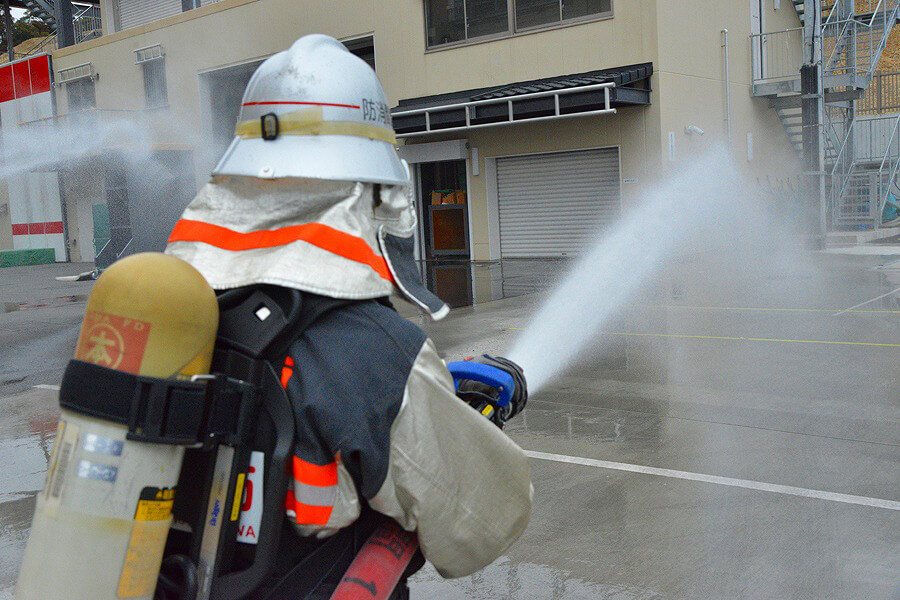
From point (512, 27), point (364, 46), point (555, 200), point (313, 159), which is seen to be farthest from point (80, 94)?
point (313, 159)

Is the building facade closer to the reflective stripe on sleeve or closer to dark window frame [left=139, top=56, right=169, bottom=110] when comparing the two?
dark window frame [left=139, top=56, right=169, bottom=110]

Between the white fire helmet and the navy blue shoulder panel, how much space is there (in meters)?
0.32

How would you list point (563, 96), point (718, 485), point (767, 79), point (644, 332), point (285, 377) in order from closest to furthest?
point (285, 377), point (718, 485), point (644, 332), point (563, 96), point (767, 79)

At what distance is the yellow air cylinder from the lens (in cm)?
144

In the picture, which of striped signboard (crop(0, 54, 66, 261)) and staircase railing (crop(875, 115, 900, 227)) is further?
striped signboard (crop(0, 54, 66, 261))

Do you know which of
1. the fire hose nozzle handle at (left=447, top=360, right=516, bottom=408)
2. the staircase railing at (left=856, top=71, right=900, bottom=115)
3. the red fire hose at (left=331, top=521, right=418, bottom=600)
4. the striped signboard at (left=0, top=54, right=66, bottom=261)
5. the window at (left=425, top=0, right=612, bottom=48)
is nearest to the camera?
the red fire hose at (left=331, top=521, right=418, bottom=600)

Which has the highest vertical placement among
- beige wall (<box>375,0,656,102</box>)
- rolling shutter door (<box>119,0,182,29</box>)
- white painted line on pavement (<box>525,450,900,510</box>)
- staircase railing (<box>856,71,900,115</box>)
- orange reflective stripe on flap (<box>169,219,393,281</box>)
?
rolling shutter door (<box>119,0,182,29</box>)

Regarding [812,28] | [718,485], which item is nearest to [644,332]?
[718,485]

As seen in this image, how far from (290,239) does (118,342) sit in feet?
1.21

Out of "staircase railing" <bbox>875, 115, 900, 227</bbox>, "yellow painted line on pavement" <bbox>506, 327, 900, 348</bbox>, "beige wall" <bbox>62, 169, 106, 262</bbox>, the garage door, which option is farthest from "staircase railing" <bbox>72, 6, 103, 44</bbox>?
"yellow painted line on pavement" <bbox>506, 327, 900, 348</bbox>

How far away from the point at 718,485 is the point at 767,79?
17894mm

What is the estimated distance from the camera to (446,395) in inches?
65.9

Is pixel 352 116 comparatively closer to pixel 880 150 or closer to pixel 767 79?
pixel 767 79

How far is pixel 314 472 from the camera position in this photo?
63.6 inches
